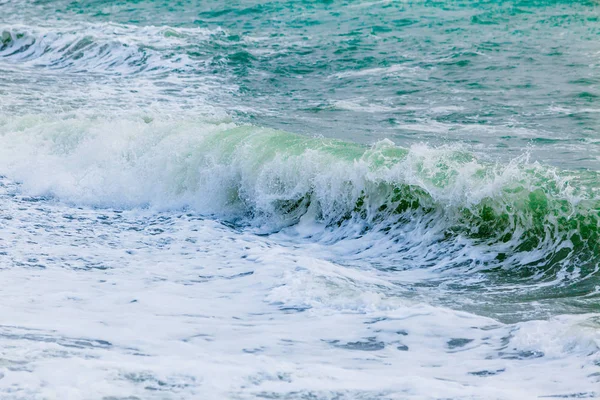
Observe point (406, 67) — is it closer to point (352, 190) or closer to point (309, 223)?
point (352, 190)

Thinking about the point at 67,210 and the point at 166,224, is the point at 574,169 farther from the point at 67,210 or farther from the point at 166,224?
the point at 67,210

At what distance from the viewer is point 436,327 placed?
221 inches

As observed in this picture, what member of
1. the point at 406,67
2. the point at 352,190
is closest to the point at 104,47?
the point at 406,67

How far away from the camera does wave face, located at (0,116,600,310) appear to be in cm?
778

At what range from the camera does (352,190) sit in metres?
9.41

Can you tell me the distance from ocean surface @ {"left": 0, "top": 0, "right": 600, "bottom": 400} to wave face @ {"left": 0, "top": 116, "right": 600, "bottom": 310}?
0.03 m

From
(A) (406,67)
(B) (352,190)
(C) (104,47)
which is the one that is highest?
(C) (104,47)

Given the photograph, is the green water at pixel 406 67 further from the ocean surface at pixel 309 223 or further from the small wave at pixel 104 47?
the small wave at pixel 104 47

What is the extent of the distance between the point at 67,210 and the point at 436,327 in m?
5.44

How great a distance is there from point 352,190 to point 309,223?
65cm

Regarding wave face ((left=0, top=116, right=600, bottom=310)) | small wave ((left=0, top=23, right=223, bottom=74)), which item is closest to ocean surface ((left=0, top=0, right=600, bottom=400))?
wave face ((left=0, top=116, right=600, bottom=310))

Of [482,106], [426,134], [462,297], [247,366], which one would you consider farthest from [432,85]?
[247,366]

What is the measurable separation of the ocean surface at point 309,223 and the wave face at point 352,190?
3 centimetres

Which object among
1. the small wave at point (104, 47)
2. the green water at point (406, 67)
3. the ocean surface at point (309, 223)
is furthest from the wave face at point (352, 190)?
the small wave at point (104, 47)
